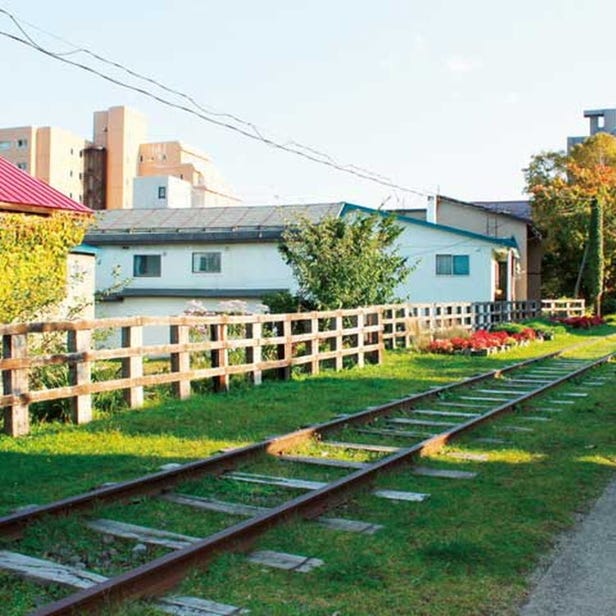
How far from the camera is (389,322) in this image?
A: 19.7 metres

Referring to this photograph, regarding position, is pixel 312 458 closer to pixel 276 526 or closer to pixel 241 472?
pixel 241 472

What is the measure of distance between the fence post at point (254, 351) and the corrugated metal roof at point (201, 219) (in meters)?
23.0

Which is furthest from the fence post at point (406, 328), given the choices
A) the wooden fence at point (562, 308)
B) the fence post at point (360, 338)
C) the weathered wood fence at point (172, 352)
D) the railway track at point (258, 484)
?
the wooden fence at point (562, 308)

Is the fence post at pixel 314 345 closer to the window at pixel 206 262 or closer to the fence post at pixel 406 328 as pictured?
the fence post at pixel 406 328

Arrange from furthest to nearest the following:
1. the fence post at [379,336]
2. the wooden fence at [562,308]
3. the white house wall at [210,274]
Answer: the wooden fence at [562,308] → the white house wall at [210,274] → the fence post at [379,336]

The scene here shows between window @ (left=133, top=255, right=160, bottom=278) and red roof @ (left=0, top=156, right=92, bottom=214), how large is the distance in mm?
16154

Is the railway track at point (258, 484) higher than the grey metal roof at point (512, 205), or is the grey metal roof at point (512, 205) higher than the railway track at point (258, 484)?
the grey metal roof at point (512, 205)

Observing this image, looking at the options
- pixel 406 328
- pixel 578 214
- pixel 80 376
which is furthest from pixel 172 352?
pixel 578 214

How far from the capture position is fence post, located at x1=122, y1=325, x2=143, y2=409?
33.8 feet

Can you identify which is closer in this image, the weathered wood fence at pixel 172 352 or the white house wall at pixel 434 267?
the weathered wood fence at pixel 172 352

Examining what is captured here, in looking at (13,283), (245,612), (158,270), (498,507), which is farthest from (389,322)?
(158,270)

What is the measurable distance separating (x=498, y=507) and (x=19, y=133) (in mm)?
116460

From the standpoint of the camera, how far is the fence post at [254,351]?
1286cm

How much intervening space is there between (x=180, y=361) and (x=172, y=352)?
0.29m
